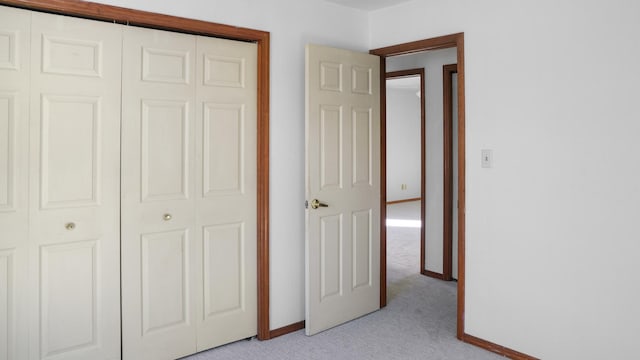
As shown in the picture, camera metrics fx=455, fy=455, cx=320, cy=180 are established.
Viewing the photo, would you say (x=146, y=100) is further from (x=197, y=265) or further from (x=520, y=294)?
(x=520, y=294)

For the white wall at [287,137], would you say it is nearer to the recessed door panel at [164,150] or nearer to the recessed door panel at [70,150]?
the recessed door panel at [164,150]

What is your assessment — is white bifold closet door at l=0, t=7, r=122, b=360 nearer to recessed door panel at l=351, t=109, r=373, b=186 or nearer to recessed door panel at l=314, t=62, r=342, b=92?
recessed door panel at l=314, t=62, r=342, b=92

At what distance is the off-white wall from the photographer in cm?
454

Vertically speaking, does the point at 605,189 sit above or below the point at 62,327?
above

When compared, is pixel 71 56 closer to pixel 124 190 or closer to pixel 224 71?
pixel 124 190

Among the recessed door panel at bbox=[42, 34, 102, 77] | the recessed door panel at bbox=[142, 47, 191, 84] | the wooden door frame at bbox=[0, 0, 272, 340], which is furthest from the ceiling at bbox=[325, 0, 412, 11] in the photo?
the recessed door panel at bbox=[42, 34, 102, 77]

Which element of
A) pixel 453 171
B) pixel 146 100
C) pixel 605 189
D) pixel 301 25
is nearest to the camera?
pixel 605 189

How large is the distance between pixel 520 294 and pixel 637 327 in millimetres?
602

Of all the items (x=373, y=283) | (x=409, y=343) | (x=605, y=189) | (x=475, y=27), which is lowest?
(x=409, y=343)

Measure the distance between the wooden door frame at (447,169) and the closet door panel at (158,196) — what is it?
261 centimetres

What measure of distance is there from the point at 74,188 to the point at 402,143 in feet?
27.2

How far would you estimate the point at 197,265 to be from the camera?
2791 millimetres

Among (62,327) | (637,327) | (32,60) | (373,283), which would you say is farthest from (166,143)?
(637,327)

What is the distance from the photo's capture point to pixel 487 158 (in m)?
2.87
